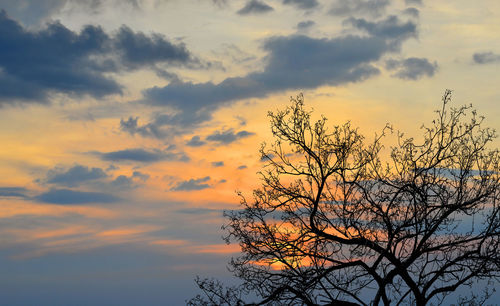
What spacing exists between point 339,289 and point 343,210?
2128 millimetres

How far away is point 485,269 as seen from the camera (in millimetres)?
18453

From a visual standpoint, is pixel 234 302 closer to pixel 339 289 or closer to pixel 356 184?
pixel 339 289

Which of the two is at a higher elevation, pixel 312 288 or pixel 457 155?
pixel 457 155

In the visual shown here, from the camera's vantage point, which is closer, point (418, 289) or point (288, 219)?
point (418, 289)

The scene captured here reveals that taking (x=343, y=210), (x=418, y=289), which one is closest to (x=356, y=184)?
(x=343, y=210)

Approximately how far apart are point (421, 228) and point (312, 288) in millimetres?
3327

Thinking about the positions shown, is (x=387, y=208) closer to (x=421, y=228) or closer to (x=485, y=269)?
(x=421, y=228)

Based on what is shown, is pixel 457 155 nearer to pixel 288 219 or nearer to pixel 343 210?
pixel 343 210

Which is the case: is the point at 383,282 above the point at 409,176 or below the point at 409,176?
below

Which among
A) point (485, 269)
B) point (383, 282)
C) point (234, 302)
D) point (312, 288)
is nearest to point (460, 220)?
point (485, 269)

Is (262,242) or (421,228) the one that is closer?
(421,228)

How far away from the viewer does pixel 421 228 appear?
18.2 metres

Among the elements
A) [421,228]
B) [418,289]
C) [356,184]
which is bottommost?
[418,289]

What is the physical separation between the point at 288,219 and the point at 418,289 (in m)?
4.09
